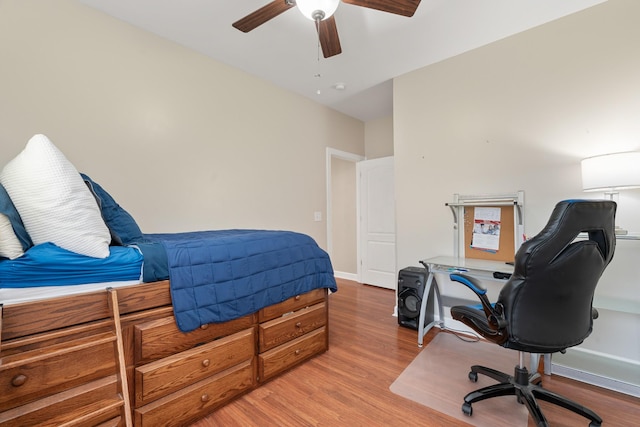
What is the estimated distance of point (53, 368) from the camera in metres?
1.17

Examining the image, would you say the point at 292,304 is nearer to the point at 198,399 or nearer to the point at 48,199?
the point at 198,399

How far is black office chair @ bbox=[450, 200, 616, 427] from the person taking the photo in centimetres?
139

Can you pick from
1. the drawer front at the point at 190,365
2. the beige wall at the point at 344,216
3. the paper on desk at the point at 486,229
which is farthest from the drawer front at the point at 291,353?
the beige wall at the point at 344,216

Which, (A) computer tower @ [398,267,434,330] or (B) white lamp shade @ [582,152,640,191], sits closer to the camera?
(B) white lamp shade @ [582,152,640,191]

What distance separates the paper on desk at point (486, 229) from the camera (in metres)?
2.70

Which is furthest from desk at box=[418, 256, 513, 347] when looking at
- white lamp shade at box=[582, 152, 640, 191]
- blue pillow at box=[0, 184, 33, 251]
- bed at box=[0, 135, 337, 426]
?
blue pillow at box=[0, 184, 33, 251]

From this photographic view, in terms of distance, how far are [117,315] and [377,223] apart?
3704 millimetres

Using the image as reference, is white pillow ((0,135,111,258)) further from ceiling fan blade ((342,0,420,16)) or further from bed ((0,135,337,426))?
ceiling fan blade ((342,0,420,16))

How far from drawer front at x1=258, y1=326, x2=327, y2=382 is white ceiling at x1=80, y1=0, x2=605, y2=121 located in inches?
99.6

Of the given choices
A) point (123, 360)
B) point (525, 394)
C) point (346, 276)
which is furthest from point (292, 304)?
point (346, 276)

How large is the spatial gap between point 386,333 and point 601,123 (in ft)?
8.24

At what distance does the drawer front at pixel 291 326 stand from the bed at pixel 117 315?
0.01 m

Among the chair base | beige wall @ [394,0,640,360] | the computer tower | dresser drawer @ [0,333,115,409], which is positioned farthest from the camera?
the computer tower

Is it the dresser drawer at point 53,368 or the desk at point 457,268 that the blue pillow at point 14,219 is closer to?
the dresser drawer at point 53,368
